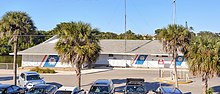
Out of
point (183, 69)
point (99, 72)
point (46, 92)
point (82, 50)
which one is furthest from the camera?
point (183, 69)

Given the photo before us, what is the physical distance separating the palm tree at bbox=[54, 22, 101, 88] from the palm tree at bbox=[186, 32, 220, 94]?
7345 mm

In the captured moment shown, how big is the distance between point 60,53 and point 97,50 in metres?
2.89

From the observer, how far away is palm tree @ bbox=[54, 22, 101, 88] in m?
22.7

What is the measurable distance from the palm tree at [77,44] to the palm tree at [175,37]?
739cm

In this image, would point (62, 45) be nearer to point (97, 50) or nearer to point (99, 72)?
point (97, 50)

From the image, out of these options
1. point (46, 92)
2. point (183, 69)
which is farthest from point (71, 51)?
point (183, 69)

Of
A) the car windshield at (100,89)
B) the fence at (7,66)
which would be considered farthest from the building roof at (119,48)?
the car windshield at (100,89)

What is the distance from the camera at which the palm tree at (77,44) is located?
895 inches

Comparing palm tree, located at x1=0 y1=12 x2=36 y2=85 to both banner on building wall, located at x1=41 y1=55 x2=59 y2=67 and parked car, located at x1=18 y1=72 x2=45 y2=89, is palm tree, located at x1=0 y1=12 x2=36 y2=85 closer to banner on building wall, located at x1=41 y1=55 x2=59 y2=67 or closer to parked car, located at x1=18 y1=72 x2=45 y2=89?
parked car, located at x1=18 y1=72 x2=45 y2=89

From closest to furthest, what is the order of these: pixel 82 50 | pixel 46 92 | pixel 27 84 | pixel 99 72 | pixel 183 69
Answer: pixel 46 92 < pixel 82 50 < pixel 27 84 < pixel 99 72 < pixel 183 69

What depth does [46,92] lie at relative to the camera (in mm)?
20391

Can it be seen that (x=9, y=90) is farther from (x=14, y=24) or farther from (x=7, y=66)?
(x=7, y=66)

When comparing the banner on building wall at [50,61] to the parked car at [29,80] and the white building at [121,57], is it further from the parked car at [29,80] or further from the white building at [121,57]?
the parked car at [29,80]

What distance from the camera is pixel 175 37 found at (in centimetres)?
2694
